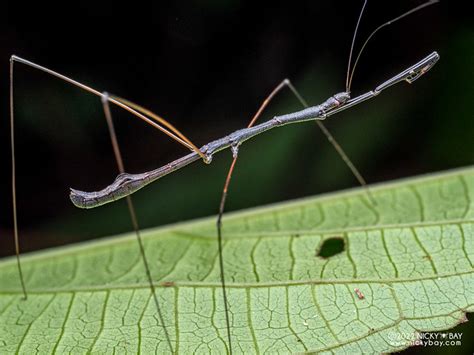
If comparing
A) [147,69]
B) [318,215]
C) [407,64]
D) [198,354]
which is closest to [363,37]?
[407,64]

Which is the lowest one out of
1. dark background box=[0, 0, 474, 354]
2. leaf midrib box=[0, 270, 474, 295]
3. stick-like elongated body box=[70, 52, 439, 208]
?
leaf midrib box=[0, 270, 474, 295]

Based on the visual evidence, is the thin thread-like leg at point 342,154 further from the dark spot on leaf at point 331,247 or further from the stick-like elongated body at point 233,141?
the dark spot on leaf at point 331,247

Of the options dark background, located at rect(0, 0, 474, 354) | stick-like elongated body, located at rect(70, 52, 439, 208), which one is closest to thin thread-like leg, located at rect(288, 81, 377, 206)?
dark background, located at rect(0, 0, 474, 354)

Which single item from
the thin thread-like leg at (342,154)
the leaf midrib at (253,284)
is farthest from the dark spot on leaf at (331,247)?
the thin thread-like leg at (342,154)

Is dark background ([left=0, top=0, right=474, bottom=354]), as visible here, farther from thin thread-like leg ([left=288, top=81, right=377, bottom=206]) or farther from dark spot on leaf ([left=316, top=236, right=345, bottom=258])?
dark spot on leaf ([left=316, top=236, right=345, bottom=258])

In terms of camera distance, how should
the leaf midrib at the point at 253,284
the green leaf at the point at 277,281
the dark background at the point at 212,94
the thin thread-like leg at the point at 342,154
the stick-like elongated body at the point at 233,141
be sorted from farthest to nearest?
the dark background at the point at 212,94
the thin thread-like leg at the point at 342,154
the stick-like elongated body at the point at 233,141
the leaf midrib at the point at 253,284
the green leaf at the point at 277,281
